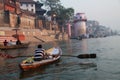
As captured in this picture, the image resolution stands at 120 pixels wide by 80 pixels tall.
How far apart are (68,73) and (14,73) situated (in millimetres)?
3888

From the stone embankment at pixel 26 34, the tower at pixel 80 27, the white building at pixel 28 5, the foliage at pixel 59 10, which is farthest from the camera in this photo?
the tower at pixel 80 27

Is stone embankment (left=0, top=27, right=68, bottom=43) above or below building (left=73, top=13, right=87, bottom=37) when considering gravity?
below

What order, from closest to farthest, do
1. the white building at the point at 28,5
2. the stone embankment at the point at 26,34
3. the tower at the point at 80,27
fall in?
1. the stone embankment at the point at 26,34
2. the white building at the point at 28,5
3. the tower at the point at 80,27

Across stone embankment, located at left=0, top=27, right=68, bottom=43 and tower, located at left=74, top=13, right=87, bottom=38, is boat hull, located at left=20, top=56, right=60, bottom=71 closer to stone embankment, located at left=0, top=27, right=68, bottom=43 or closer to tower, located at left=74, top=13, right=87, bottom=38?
stone embankment, located at left=0, top=27, right=68, bottom=43

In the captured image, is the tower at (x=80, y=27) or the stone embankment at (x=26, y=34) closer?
the stone embankment at (x=26, y=34)

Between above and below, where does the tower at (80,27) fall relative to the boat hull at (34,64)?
above

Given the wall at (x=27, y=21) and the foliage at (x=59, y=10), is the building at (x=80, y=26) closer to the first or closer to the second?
the foliage at (x=59, y=10)

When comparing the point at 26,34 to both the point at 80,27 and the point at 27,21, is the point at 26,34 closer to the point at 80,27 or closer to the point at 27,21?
the point at 27,21

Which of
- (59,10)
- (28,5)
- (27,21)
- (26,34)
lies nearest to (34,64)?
(26,34)

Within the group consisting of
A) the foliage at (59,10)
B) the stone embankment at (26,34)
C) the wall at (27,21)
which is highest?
the foliage at (59,10)

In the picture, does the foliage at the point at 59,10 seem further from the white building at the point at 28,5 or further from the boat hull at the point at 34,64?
the boat hull at the point at 34,64

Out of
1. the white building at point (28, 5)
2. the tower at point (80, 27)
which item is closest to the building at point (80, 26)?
the tower at point (80, 27)

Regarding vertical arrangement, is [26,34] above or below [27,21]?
below

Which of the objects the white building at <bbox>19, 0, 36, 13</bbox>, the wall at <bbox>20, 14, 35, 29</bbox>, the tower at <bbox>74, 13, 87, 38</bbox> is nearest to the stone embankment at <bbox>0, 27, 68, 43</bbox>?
the wall at <bbox>20, 14, 35, 29</bbox>
